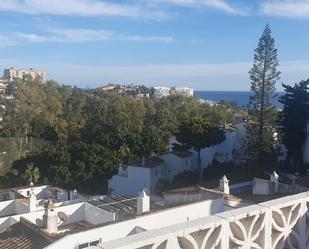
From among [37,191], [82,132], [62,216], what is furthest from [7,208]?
[82,132]

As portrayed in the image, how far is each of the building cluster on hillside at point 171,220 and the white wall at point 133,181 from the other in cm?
282

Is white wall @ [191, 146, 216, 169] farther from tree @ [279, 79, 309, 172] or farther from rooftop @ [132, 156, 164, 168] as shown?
tree @ [279, 79, 309, 172]

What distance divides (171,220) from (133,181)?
10799 mm

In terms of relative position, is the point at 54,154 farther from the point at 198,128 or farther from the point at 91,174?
the point at 198,128

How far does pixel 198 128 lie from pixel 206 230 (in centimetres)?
1888

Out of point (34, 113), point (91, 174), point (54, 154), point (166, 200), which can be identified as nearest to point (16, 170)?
point (54, 154)

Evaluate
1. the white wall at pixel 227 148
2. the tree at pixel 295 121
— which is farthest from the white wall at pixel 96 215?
the white wall at pixel 227 148

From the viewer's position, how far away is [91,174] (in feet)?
75.7

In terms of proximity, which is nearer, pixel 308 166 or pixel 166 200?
pixel 166 200

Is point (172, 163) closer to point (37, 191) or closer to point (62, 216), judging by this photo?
point (37, 191)

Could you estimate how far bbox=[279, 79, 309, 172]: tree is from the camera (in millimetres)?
20766

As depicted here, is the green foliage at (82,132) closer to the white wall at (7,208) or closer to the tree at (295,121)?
the tree at (295,121)

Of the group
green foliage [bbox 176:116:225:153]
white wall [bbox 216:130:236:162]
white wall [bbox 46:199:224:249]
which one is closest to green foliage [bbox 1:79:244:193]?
green foliage [bbox 176:116:225:153]

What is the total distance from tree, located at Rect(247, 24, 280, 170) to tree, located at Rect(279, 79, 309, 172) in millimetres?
595
